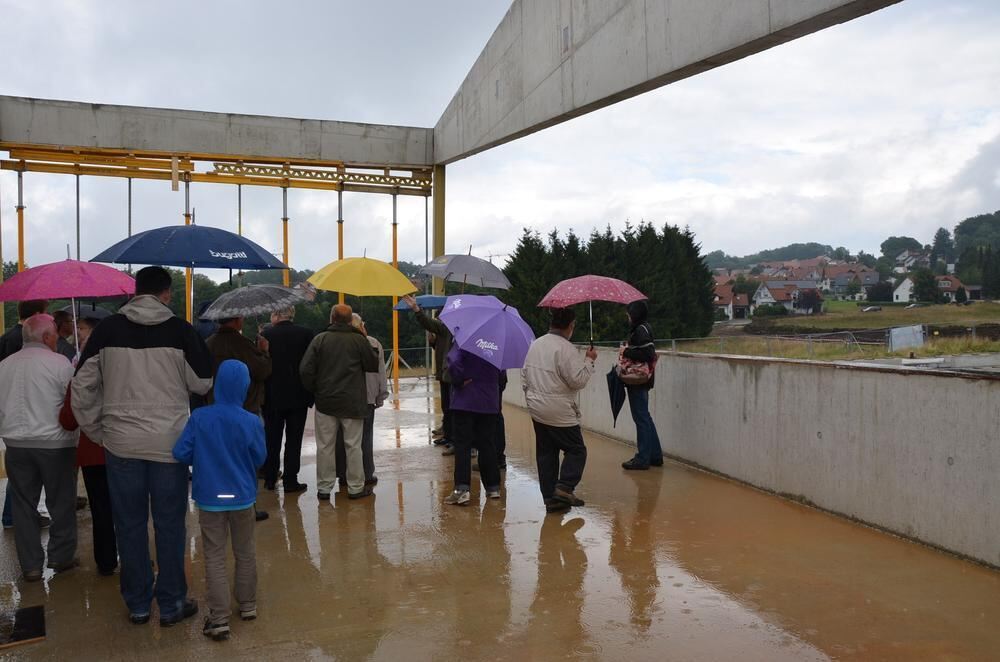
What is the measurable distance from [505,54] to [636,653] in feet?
34.2

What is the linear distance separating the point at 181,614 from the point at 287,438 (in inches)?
116

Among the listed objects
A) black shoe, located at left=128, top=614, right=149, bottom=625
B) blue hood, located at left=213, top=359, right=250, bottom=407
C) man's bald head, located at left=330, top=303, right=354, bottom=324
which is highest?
man's bald head, located at left=330, top=303, right=354, bottom=324

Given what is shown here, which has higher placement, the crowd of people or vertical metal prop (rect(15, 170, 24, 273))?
vertical metal prop (rect(15, 170, 24, 273))

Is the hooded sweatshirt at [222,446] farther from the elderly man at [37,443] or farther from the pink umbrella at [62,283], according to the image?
the pink umbrella at [62,283]

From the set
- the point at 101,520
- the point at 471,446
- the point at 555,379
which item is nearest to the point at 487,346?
the point at 555,379

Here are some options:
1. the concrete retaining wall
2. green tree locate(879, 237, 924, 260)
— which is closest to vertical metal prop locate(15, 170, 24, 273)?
the concrete retaining wall

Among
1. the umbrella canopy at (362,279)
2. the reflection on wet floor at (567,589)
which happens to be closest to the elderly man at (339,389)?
the reflection on wet floor at (567,589)

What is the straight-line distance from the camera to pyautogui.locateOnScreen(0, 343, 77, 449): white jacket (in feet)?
15.7

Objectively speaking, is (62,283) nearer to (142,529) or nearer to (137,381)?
(137,381)

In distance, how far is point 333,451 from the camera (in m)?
6.92

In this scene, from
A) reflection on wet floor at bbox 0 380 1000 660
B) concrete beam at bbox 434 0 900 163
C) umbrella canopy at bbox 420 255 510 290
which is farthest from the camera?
umbrella canopy at bbox 420 255 510 290

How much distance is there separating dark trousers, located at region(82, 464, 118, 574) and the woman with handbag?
14.8 feet

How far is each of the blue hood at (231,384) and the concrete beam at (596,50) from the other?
15.9 ft

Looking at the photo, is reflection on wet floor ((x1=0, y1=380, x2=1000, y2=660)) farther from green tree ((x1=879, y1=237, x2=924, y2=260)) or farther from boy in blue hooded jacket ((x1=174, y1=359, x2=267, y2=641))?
green tree ((x1=879, y1=237, x2=924, y2=260))
